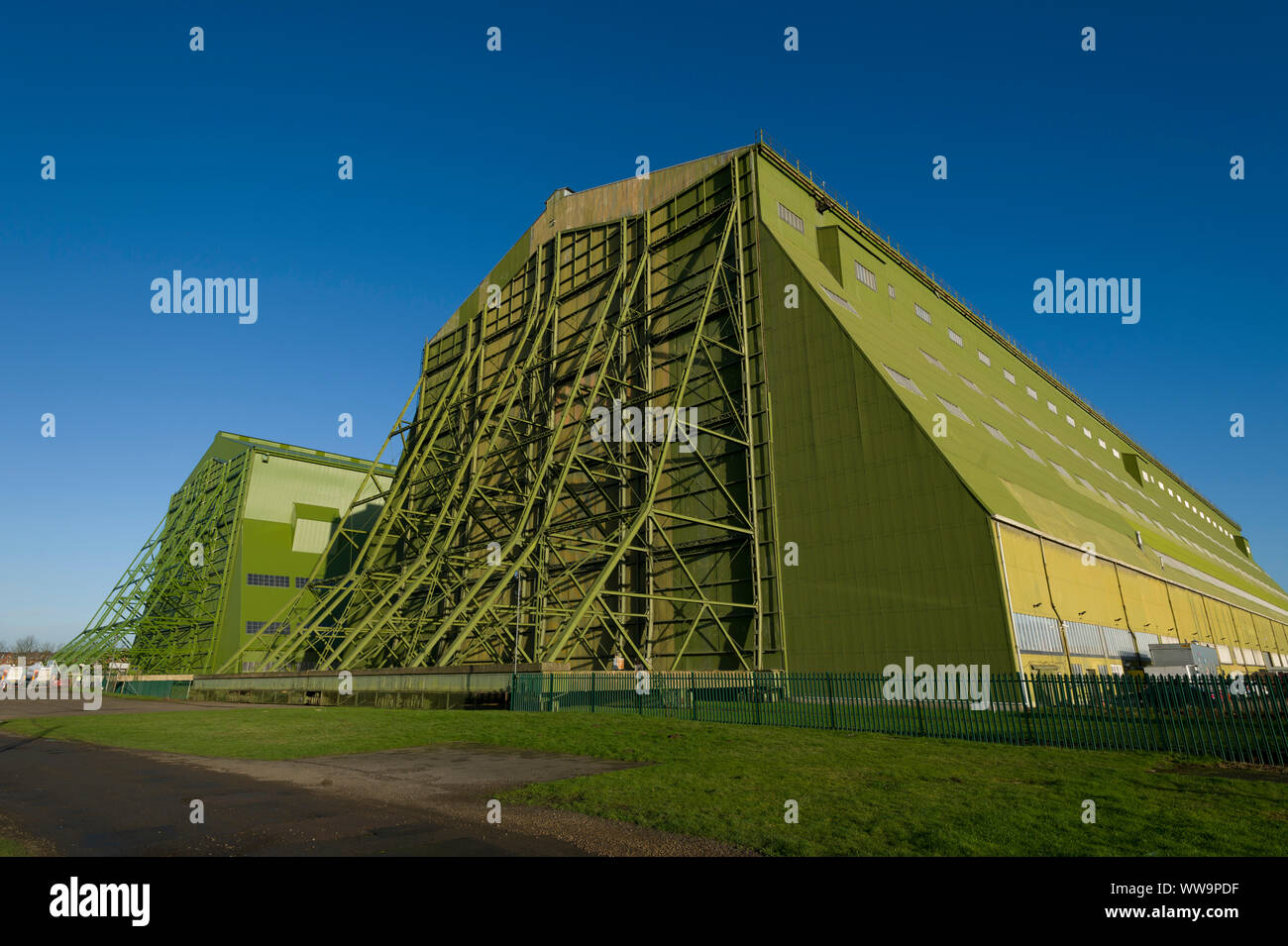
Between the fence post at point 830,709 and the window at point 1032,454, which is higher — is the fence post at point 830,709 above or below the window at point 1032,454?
below

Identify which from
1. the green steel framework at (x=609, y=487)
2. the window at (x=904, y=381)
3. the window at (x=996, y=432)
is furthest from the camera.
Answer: the window at (x=996, y=432)

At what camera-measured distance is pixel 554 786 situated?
36.7ft

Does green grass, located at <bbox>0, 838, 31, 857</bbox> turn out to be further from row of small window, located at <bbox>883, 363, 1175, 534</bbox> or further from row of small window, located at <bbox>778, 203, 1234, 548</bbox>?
row of small window, located at <bbox>778, 203, 1234, 548</bbox>

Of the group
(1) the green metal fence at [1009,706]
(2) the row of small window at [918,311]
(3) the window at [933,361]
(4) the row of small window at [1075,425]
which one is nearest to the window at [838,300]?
(2) the row of small window at [918,311]

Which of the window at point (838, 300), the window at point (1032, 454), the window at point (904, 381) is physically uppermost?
the window at point (838, 300)

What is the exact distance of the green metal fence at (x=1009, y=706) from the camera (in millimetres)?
14047

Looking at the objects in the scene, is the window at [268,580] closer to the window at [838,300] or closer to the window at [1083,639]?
the window at [838,300]

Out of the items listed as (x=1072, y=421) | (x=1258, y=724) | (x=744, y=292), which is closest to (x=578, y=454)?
(x=744, y=292)

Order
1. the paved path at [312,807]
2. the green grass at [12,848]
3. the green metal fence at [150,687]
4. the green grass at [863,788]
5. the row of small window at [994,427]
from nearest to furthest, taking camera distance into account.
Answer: the green grass at [12,848] → the paved path at [312,807] → the green grass at [863,788] → the row of small window at [994,427] → the green metal fence at [150,687]

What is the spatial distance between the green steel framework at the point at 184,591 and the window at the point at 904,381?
5061cm

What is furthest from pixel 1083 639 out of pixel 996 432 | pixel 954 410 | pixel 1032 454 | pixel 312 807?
pixel 312 807

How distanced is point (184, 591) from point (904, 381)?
58.4 m

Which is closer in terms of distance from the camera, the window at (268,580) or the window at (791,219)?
the window at (791,219)

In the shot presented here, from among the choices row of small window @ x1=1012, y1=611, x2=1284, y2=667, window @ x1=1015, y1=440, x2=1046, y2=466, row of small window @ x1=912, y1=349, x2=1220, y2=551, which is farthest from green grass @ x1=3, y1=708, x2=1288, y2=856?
window @ x1=1015, y1=440, x2=1046, y2=466
